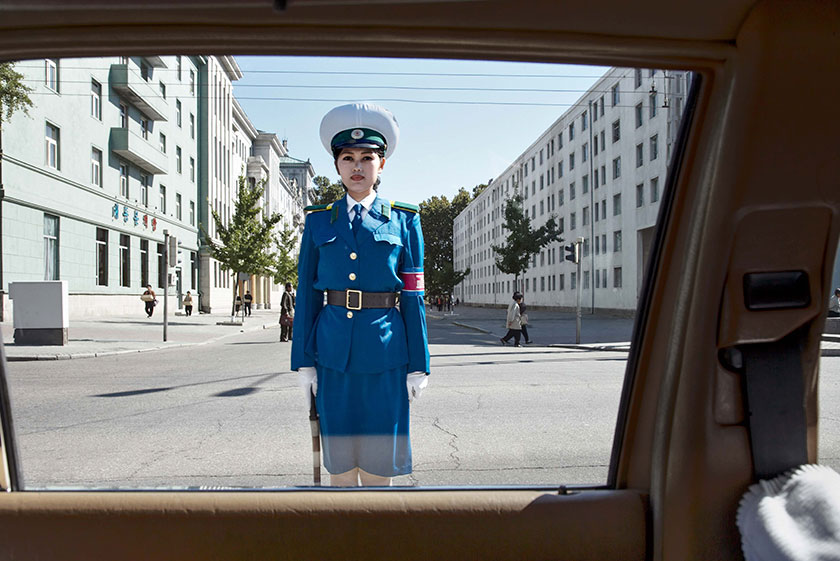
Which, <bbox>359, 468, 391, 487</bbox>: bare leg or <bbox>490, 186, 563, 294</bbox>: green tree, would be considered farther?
<bbox>490, 186, 563, 294</bbox>: green tree

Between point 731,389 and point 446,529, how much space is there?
2.57ft

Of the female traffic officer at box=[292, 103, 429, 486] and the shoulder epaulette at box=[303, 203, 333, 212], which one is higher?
the shoulder epaulette at box=[303, 203, 333, 212]

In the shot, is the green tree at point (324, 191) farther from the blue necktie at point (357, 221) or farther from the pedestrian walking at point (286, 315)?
the pedestrian walking at point (286, 315)

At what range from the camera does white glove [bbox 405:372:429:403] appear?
A: 2.37 metres

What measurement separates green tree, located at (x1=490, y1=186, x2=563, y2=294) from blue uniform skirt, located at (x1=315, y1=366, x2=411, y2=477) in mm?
31048

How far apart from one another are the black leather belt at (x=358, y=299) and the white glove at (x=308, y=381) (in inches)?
10.4

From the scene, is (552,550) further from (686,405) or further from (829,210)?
(829,210)

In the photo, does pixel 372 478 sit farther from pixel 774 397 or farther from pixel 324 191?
pixel 774 397

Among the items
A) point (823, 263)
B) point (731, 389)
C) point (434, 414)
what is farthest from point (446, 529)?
point (434, 414)

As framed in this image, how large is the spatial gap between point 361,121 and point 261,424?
436 centimetres

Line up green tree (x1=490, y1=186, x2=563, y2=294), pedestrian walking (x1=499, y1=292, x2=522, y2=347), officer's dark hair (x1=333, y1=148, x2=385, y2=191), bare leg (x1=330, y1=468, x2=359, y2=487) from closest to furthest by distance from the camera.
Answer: bare leg (x1=330, y1=468, x2=359, y2=487)
officer's dark hair (x1=333, y1=148, x2=385, y2=191)
pedestrian walking (x1=499, y1=292, x2=522, y2=347)
green tree (x1=490, y1=186, x2=563, y2=294)

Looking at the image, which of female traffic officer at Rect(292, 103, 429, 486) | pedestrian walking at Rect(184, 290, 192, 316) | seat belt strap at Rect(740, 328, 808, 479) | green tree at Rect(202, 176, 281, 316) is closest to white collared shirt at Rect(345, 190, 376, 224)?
female traffic officer at Rect(292, 103, 429, 486)

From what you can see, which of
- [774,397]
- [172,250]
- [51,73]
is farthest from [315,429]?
[172,250]

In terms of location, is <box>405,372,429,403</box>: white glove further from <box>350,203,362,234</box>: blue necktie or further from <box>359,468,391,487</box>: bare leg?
<box>350,203,362,234</box>: blue necktie
